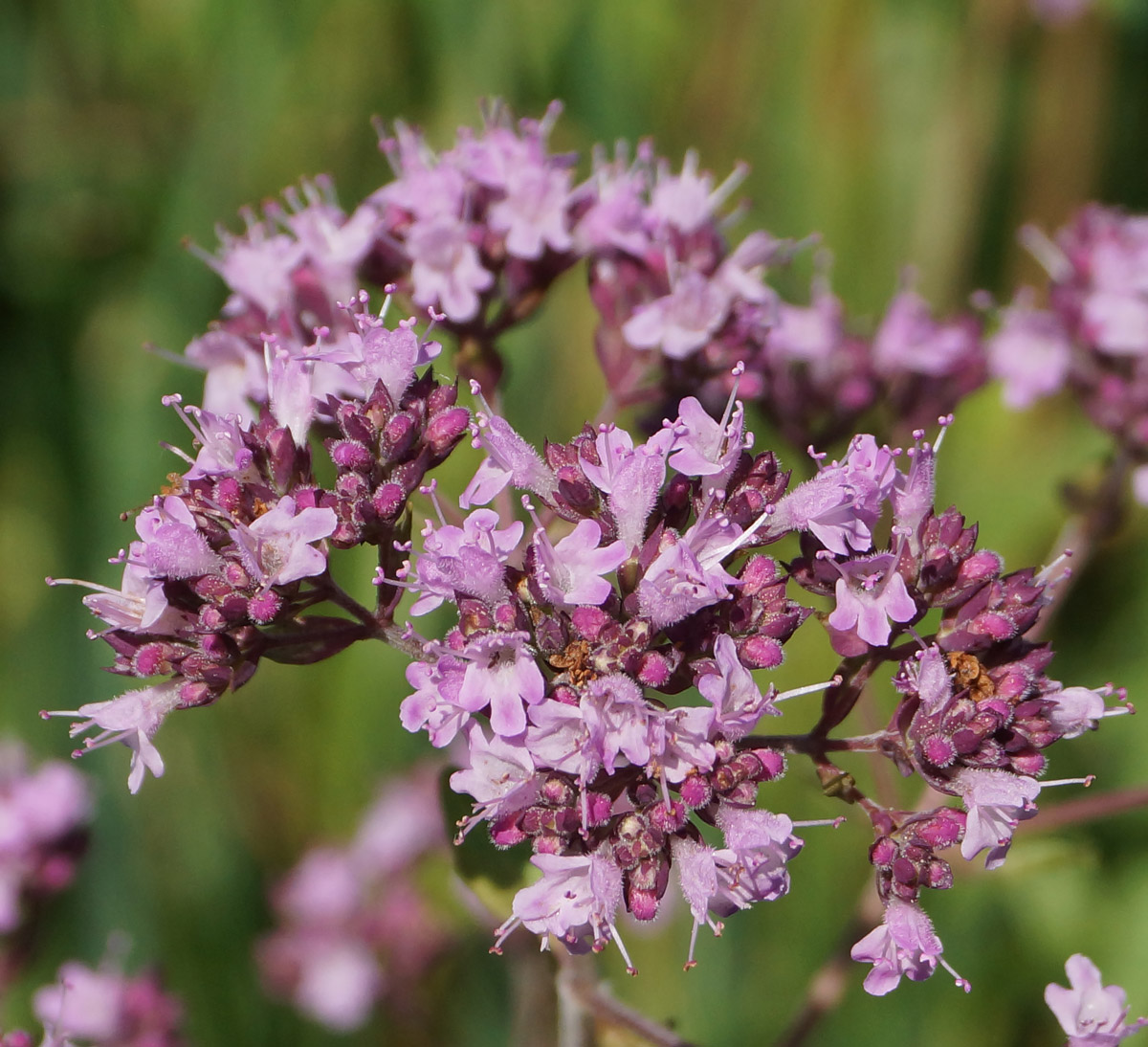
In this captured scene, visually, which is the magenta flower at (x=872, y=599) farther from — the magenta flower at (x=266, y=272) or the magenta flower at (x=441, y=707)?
the magenta flower at (x=266, y=272)

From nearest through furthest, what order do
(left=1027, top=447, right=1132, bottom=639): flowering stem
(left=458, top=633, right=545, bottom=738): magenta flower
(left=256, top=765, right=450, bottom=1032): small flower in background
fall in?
(left=458, top=633, right=545, bottom=738): magenta flower
(left=1027, top=447, right=1132, bottom=639): flowering stem
(left=256, top=765, right=450, bottom=1032): small flower in background

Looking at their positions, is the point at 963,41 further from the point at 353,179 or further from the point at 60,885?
the point at 60,885

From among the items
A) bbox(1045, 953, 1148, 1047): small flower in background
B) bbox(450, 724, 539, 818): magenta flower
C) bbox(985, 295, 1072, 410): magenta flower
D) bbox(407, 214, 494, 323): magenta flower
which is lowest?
bbox(1045, 953, 1148, 1047): small flower in background

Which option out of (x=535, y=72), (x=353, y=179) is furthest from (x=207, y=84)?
(x=535, y=72)

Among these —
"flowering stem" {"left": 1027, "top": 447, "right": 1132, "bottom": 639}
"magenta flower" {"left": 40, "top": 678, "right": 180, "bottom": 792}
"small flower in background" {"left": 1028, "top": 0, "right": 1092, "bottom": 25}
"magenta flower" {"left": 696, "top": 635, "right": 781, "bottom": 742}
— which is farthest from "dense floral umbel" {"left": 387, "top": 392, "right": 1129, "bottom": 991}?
"small flower in background" {"left": 1028, "top": 0, "right": 1092, "bottom": 25}

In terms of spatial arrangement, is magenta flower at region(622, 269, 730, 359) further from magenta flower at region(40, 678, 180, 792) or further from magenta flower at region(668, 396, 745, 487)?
magenta flower at region(40, 678, 180, 792)

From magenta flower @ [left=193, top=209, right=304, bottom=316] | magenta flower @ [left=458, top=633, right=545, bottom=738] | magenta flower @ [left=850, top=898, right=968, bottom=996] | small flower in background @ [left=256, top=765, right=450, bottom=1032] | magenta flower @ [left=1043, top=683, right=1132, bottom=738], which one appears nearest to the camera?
magenta flower @ [left=458, top=633, right=545, bottom=738]
